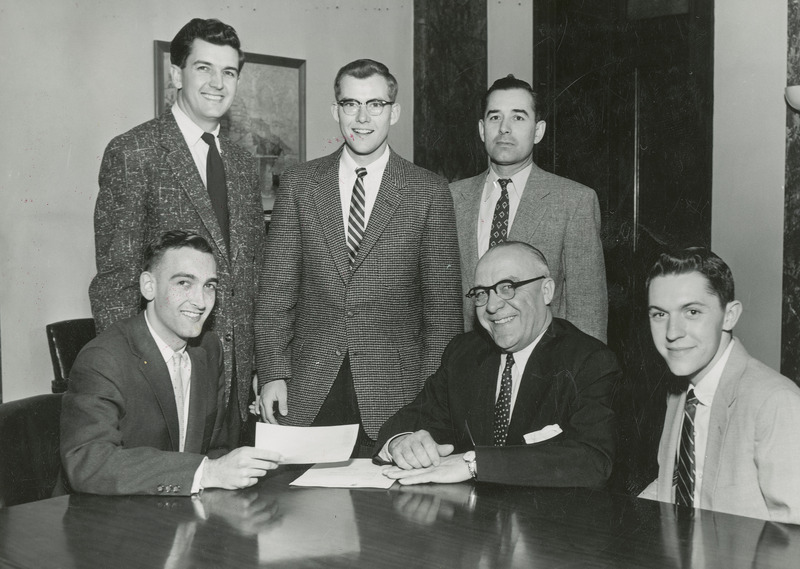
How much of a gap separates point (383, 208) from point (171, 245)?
0.76m

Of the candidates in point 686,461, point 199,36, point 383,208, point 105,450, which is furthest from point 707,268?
point 199,36

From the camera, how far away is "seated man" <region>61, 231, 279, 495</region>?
2.05 meters

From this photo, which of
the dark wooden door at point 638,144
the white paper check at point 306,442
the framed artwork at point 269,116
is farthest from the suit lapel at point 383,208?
the framed artwork at point 269,116

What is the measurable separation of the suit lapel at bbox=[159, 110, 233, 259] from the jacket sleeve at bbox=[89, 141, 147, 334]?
13cm

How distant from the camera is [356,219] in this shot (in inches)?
119

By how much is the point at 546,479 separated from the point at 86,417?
3.82 feet

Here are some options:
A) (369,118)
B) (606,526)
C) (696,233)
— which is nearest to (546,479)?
(606,526)

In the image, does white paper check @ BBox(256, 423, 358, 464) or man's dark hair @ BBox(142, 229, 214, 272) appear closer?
white paper check @ BBox(256, 423, 358, 464)

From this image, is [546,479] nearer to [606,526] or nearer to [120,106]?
[606,526]

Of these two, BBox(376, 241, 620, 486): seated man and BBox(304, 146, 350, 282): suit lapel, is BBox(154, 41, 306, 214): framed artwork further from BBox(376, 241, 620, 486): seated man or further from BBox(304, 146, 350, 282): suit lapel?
BBox(376, 241, 620, 486): seated man

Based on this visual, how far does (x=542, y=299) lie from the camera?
2617mm

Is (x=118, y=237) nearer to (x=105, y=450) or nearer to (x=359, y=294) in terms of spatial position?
(x=359, y=294)

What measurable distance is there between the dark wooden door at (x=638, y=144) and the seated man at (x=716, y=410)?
1.87 m

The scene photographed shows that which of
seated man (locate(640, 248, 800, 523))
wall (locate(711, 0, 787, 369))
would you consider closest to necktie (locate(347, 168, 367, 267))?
seated man (locate(640, 248, 800, 523))
